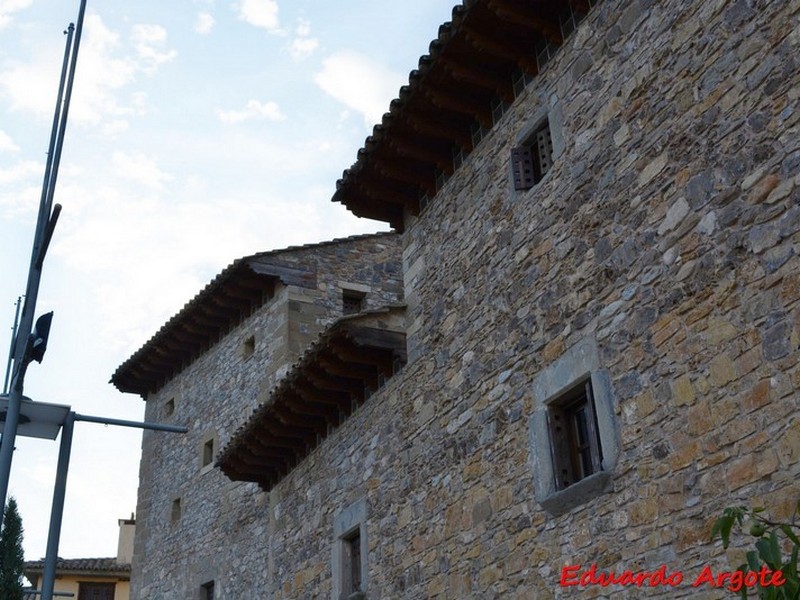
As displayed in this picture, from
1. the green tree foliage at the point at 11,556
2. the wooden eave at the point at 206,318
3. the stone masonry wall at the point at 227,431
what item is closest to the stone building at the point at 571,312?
the green tree foliage at the point at 11,556

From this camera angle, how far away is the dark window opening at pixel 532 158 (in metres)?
7.46

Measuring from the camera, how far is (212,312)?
53.6 ft

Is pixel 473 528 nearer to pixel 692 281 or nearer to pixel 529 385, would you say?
pixel 529 385

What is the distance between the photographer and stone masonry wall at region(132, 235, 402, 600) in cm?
1421

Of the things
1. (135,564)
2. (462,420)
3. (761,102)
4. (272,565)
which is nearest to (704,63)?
(761,102)

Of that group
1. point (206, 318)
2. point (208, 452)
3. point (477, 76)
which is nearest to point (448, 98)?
point (477, 76)

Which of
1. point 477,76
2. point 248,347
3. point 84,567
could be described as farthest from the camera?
point 84,567

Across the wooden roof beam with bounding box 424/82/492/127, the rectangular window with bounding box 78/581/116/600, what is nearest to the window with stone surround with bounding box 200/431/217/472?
the wooden roof beam with bounding box 424/82/492/127

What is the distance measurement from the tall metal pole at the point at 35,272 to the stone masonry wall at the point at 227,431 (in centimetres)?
647

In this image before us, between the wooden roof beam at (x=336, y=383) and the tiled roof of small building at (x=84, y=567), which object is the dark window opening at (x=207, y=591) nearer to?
the wooden roof beam at (x=336, y=383)

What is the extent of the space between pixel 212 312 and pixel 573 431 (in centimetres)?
1074

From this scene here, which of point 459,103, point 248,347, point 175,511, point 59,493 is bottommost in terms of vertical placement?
point 59,493

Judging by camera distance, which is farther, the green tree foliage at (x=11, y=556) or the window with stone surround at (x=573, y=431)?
the green tree foliage at (x=11, y=556)

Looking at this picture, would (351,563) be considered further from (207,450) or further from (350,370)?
(207,450)
